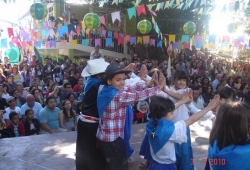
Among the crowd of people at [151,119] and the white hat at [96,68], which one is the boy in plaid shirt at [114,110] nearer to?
the crowd of people at [151,119]

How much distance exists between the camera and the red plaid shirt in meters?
2.75

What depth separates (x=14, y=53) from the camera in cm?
1454

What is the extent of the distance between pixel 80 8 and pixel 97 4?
120 inches

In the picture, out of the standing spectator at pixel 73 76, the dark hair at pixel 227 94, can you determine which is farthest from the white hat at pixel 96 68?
the standing spectator at pixel 73 76

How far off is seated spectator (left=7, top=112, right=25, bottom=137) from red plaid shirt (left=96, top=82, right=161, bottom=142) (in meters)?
3.03

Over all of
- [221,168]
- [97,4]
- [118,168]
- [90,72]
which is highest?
[97,4]

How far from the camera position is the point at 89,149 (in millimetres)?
3160

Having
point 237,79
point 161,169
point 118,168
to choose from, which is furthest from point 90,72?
point 237,79

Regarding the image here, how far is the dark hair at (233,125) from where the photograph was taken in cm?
185

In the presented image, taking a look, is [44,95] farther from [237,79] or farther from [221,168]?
[221,168]

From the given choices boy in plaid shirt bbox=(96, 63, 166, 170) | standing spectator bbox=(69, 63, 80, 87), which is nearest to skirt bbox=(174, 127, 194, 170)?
boy in plaid shirt bbox=(96, 63, 166, 170)

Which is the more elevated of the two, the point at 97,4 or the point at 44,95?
the point at 97,4

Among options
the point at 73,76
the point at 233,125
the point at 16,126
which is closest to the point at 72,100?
the point at 16,126

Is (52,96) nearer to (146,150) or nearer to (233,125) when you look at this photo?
(146,150)
